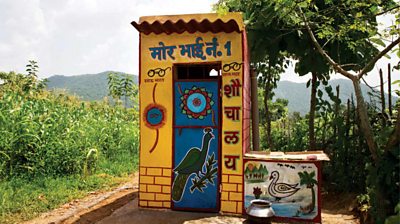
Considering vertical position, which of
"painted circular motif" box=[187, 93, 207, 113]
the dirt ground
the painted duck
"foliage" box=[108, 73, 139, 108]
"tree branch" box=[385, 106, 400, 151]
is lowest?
the dirt ground

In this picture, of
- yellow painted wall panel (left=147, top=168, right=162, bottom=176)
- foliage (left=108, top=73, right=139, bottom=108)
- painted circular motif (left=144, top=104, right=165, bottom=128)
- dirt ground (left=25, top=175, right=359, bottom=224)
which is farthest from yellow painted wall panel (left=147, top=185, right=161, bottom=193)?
foliage (left=108, top=73, right=139, bottom=108)

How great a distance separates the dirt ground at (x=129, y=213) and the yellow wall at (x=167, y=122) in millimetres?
253

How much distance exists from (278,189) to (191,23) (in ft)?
8.73

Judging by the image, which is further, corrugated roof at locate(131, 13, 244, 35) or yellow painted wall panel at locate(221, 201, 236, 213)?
yellow painted wall panel at locate(221, 201, 236, 213)

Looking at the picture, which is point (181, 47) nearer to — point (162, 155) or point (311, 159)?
point (162, 155)


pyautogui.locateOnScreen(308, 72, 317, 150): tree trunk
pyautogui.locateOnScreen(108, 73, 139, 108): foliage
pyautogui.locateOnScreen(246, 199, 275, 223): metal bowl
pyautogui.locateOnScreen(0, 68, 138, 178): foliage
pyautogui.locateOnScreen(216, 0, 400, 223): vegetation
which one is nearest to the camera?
pyautogui.locateOnScreen(246, 199, 275, 223): metal bowl

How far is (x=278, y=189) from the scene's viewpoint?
450cm

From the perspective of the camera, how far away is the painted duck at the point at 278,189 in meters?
4.46

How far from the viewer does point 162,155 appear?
4910 mm

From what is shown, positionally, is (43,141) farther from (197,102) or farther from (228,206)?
(228,206)

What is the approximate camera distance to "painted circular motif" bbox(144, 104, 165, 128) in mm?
4898

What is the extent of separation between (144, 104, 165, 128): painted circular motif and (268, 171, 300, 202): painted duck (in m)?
1.83

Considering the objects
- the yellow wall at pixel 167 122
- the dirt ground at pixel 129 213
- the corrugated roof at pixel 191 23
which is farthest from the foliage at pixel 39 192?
the corrugated roof at pixel 191 23

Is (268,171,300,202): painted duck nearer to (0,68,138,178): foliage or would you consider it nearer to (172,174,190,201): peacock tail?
(172,174,190,201): peacock tail
